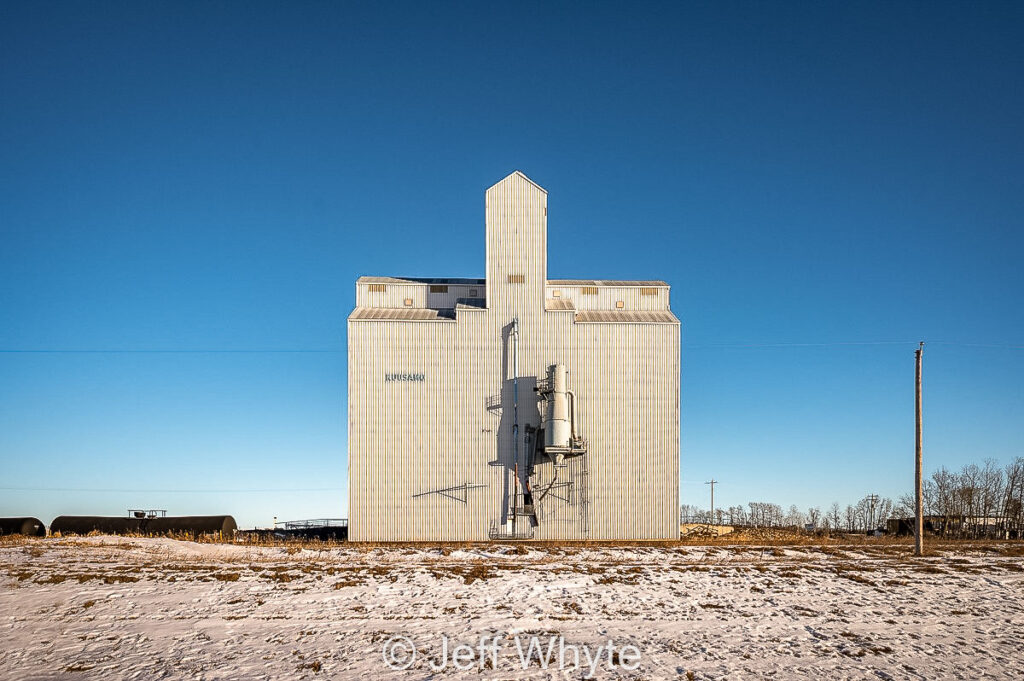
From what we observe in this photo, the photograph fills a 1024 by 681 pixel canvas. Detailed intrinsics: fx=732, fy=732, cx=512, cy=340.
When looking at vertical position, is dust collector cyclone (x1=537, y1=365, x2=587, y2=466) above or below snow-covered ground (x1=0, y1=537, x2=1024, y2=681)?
above

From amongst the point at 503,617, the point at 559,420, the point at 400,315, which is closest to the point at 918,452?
the point at 559,420

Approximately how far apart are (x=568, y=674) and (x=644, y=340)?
23291 mm

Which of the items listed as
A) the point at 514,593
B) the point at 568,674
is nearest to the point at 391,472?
the point at 514,593

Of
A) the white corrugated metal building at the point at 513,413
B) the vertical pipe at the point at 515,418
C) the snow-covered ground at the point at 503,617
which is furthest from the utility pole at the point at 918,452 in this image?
the vertical pipe at the point at 515,418

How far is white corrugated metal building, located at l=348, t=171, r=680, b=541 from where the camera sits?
110 ft

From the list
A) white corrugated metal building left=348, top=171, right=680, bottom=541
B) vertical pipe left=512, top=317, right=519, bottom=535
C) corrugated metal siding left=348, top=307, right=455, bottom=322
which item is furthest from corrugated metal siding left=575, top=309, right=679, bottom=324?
corrugated metal siding left=348, top=307, right=455, bottom=322

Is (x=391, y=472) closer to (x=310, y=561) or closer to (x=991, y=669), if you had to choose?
(x=310, y=561)

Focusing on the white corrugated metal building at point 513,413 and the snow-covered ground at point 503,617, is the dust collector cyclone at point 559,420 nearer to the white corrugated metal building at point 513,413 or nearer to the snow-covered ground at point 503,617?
the white corrugated metal building at point 513,413

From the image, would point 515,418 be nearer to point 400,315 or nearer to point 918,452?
point 400,315

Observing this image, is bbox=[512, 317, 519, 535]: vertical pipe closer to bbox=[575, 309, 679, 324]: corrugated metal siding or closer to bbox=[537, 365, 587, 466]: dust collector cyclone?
bbox=[537, 365, 587, 466]: dust collector cyclone

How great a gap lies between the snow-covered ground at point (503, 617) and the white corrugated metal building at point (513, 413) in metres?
9.41

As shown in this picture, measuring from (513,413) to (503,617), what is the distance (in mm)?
17941

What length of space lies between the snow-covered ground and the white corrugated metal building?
9408 millimetres

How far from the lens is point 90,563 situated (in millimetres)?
21875
